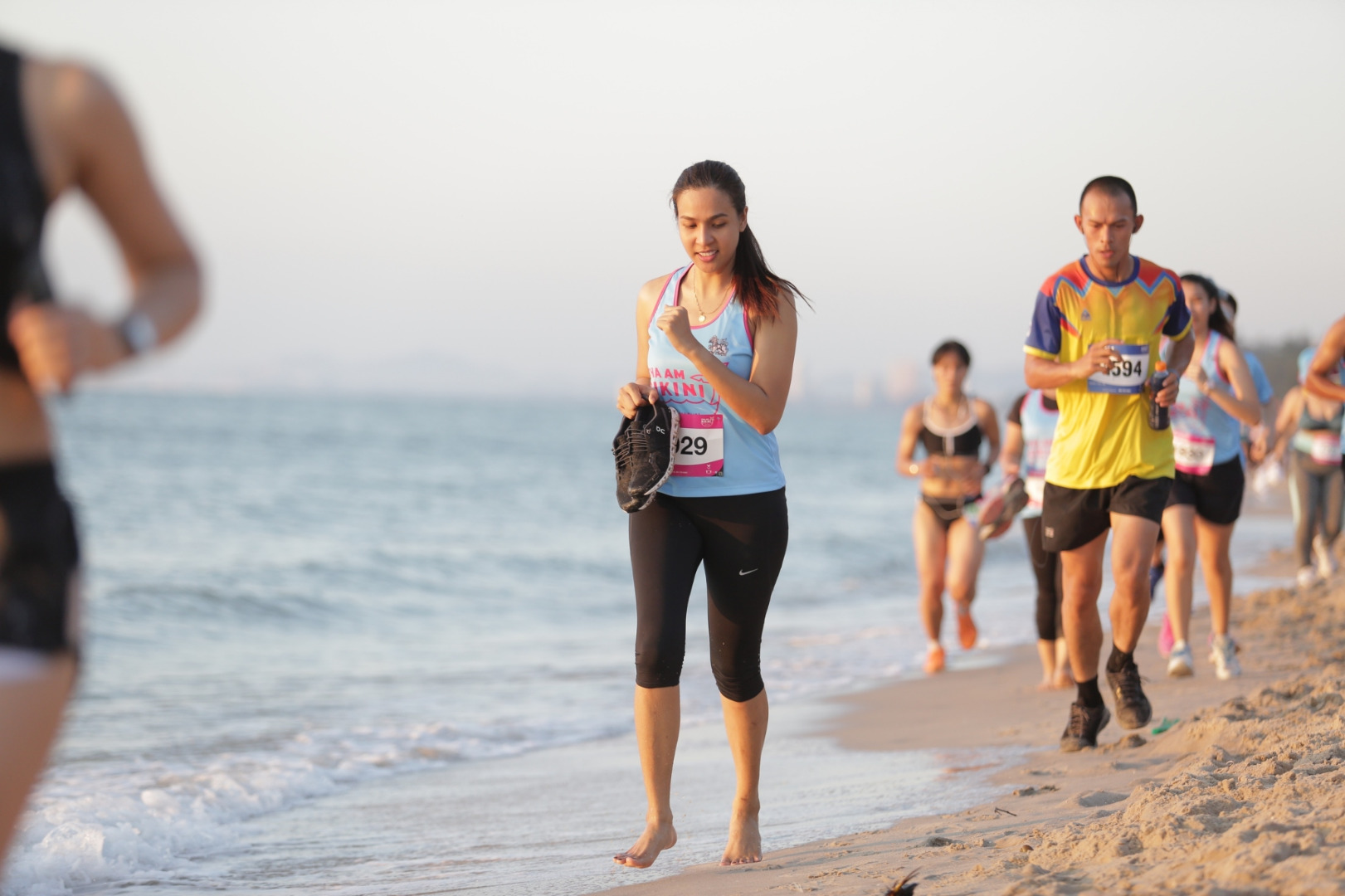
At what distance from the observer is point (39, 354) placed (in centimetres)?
161

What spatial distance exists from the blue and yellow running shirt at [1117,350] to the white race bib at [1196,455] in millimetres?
1476

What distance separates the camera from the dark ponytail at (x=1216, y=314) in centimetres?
627

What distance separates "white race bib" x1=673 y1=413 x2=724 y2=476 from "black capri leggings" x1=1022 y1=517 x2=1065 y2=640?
10.5 feet

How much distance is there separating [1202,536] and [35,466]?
6029 mm

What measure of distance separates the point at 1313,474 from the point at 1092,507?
6.79 m

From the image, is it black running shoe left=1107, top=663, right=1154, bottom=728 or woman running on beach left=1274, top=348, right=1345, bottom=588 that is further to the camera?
woman running on beach left=1274, top=348, right=1345, bottom=588

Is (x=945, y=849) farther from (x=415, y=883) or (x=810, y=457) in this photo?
(x=810, y=457)

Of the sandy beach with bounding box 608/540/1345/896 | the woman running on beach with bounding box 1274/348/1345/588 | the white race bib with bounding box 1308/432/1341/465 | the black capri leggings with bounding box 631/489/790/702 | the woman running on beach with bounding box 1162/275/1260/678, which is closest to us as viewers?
the sandy beach with bounding box 608/540/1345/896

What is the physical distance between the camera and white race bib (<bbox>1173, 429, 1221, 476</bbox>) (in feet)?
20.6

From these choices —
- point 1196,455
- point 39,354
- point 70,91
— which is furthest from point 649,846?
point 1196,455

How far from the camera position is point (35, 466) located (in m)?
1.74

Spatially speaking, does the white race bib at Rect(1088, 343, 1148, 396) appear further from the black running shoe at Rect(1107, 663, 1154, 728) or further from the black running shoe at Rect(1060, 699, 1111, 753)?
the black running shoe at Rect(1060, 699, 1111, 753)

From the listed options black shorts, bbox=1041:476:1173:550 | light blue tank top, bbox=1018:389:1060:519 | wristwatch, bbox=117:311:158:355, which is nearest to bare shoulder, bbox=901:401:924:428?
light blue tank top, bbox=1018:389:1060:519

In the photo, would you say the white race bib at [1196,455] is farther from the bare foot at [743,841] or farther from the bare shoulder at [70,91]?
the bare shoulder at [70,91]
